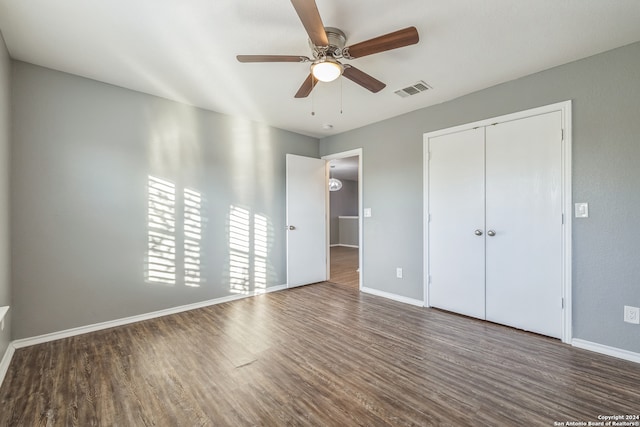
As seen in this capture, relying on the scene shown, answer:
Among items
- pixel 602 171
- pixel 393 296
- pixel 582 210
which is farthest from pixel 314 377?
pixel 602 171

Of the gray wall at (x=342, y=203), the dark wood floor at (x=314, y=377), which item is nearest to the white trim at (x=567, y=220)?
the dark wood floor at (x=314, y=377)

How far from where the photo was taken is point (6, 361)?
6.80 ft

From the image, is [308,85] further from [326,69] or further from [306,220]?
[306,220]

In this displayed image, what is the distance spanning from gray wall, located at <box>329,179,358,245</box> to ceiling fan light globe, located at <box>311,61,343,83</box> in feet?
24.8

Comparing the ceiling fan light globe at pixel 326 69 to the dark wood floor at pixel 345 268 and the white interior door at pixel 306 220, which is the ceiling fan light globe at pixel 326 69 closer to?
the white interior door at pixel 306 220

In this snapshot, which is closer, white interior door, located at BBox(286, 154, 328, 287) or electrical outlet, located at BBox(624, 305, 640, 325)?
electrical outlet, located at BBox(624, 305, 640, 325)

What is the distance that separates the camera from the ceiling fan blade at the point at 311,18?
4.55 ft

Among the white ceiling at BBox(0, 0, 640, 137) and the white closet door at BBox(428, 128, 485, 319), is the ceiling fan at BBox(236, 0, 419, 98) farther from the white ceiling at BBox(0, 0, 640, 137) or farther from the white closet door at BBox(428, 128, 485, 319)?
the white closet door at BBox(428, 128, 485, 319)

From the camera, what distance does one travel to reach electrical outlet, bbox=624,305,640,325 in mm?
2090

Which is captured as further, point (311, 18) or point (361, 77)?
point (361, 77)

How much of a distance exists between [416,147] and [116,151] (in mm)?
3401

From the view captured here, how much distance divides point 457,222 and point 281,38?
8.46ft

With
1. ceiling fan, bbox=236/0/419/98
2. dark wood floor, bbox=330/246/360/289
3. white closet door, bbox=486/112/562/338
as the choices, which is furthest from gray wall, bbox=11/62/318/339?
white closet door, bbox=486/112/562/338

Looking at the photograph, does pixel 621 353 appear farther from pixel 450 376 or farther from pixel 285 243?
pixel 285 243
